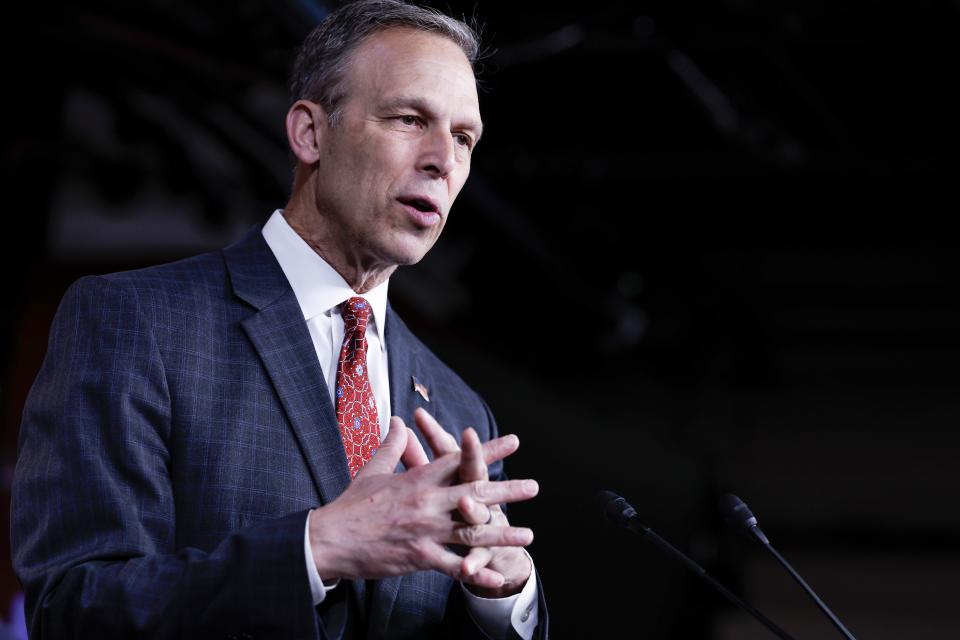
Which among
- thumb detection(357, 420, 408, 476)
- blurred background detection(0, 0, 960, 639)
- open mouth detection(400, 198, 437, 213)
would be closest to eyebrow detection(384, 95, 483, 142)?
open mouth detection(400, 198, 437, 213)

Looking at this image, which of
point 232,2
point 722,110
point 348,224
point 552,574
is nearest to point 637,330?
point 722,110

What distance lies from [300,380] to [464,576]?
1.27 ft

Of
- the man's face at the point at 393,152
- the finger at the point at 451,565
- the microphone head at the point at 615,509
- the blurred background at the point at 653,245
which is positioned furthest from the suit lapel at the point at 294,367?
the blurred background at the point at 653,245

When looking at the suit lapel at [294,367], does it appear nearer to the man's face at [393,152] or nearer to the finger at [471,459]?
the man's face at [393,152]

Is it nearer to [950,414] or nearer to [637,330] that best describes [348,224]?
[637,330]

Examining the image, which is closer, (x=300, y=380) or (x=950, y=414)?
(x=300, y=380)

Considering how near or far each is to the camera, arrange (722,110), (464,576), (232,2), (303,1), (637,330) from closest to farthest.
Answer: (464,576) < (303,1) < (232,2) < (722,110) < (637,330)

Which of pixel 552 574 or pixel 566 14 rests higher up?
pixel 566 14

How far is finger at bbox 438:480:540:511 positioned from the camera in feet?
3.91

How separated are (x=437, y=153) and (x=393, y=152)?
64mm

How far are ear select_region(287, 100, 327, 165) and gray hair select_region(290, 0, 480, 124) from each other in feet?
0.06

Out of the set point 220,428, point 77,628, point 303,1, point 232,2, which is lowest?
point 77,628

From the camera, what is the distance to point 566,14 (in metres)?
4.00

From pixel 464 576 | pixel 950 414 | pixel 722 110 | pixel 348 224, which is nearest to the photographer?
pixel 464 576
